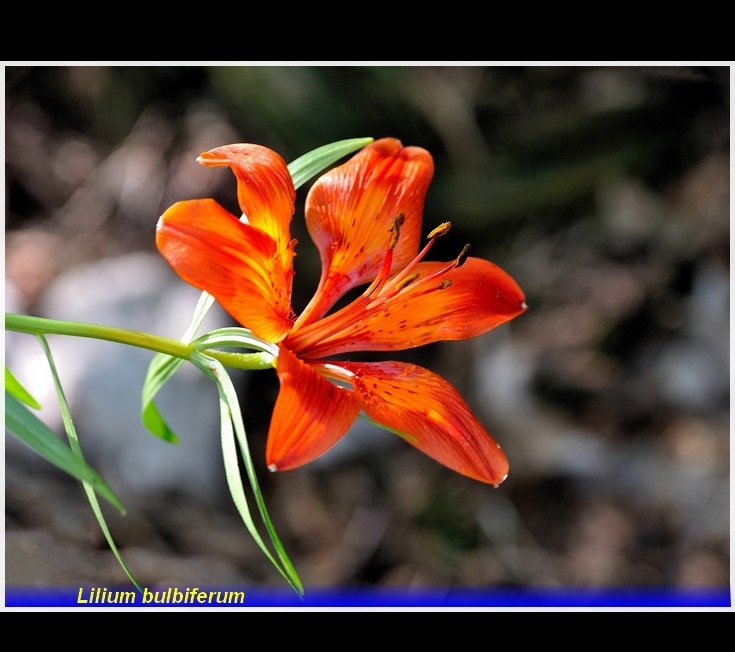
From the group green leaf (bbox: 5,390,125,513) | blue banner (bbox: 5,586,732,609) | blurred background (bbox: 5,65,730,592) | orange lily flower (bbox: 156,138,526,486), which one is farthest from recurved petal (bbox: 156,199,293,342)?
blurred background (bbox: 5,65,730,592)

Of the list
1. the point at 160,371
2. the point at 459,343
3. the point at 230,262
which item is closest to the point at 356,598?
the point at 459,343

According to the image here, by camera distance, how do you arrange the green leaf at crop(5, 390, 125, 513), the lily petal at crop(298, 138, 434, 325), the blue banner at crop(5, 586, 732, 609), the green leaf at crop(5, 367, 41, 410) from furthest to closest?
the blue banner at crop(5, 586, 732, 609) < the lily petal at crop(298, 138, 434, 325) < the green leaf at crop(5, 367, 41, 410) < the green leaf at crop(5, 390, 125, 513)

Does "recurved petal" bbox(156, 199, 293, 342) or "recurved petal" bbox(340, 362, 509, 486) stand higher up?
"recurved petal" bbox(156, 199, 293, 342)

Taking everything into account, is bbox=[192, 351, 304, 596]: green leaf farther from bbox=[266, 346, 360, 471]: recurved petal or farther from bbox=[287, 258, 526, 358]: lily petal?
bbox=[287, 258, 526, 358]: lily petal

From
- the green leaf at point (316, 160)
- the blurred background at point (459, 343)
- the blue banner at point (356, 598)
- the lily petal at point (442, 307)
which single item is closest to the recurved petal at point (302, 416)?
the lily petal at point (442, 307)

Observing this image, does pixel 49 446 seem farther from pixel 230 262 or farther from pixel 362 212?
pixel 362 212

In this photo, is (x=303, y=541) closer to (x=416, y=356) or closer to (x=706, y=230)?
(x=416, y=356)

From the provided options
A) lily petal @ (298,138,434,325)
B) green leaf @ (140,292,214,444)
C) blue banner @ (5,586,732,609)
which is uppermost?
lily petal @ (298,138,434,325)

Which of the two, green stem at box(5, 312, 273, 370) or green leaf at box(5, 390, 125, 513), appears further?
green stem at box(5, 312, 273, 370)
